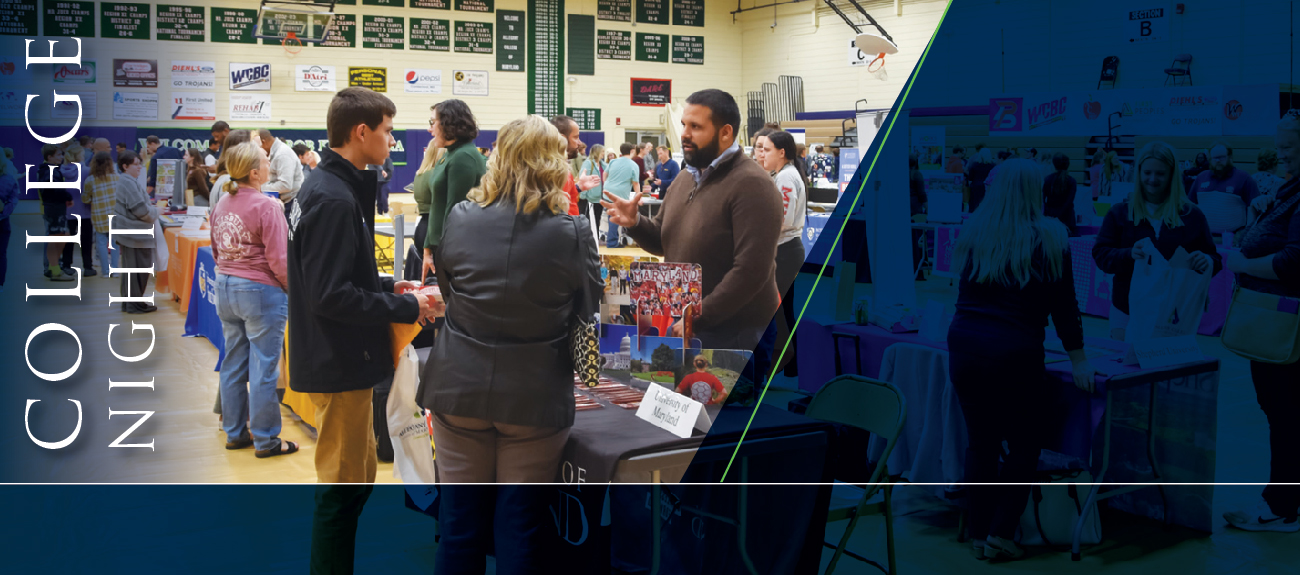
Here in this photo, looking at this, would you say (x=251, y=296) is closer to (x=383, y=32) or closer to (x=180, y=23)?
(x=180, y=23)

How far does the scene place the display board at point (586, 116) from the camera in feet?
7.44

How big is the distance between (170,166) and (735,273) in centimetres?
474

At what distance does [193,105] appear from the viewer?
466 cm

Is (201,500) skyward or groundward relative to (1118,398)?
groundward

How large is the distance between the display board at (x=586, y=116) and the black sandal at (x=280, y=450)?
123 centimetres

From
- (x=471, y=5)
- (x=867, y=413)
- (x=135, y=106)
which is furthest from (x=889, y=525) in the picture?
(x=135, y=106)

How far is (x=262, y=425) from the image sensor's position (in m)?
2.62

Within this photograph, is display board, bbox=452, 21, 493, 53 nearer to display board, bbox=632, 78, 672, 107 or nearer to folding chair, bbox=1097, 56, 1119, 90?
display board, bbox=632, 78, 672, 107

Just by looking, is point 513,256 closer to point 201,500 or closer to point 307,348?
point 307,348

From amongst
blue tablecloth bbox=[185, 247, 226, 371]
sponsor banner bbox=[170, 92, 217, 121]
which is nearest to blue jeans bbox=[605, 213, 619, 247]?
sponsor banner bbox=[170, 92, 217, 121]

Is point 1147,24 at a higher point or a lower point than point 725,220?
higher

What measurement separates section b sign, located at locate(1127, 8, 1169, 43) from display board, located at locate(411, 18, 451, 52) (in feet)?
4.47

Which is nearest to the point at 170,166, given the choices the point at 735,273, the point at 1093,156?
the point at 735,273

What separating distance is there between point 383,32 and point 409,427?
0.91 m
